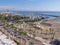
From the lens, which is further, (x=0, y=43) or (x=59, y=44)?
(x=0, y=43)

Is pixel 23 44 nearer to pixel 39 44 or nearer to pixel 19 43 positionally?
pixel 19 43

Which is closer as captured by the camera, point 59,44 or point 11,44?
point 59,44

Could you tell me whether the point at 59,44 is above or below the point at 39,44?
above

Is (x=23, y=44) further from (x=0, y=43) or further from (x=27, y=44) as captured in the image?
(x=0, y=43)

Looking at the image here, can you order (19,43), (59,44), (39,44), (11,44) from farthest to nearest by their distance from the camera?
(39,44)
(19,43)
(11,44)
(59,44)

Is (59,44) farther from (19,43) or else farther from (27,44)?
(19,43)

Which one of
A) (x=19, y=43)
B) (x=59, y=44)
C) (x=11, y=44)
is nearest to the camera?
(x=59, y=44)

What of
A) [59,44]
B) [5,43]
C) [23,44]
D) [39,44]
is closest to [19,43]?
[23,44]

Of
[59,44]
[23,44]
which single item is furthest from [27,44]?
[59,44]
